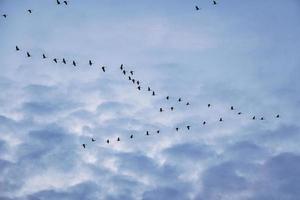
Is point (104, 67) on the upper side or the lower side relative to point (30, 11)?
lower

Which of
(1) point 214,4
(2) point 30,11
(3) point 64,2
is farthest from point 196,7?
(2) point 30,11

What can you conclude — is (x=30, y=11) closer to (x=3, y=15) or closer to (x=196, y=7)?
(x=3, y=15)

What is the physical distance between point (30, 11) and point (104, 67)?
36.5 ft

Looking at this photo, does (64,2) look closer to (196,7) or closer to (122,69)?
(122,69)

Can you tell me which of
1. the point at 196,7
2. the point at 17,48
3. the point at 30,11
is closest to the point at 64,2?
the point at 30,11

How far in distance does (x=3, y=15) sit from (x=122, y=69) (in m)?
15.9

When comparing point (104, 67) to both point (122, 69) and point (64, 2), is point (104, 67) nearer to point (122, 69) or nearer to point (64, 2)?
point (122, 69)

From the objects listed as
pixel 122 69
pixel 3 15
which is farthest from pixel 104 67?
pixel 3 15

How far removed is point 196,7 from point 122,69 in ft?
40.0

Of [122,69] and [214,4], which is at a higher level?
[214,4]

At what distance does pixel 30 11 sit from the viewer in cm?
5903

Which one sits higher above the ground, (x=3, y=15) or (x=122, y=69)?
(x=3, y=15)

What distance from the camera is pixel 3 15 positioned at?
194ft

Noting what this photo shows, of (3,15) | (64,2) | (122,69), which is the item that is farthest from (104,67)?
(3,15)
